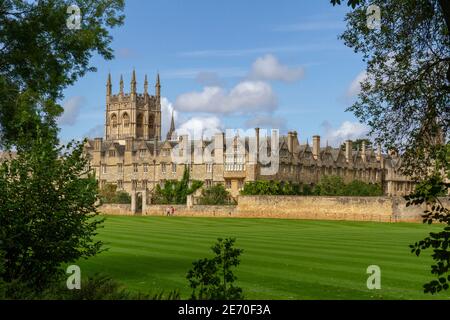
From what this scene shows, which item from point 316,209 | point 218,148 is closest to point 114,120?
point 218,148

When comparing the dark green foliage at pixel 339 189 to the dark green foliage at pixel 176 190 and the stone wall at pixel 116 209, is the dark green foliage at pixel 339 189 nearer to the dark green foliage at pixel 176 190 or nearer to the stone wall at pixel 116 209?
the dark green foliage at pixel 176 190

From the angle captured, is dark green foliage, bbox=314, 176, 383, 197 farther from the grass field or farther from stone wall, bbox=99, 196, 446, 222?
the grass field

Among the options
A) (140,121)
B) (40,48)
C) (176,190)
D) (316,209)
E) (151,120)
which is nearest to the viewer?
(40,48)

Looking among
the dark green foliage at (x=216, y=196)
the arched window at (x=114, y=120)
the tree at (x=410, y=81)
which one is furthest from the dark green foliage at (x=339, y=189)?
the tree at (x=410, y=81)

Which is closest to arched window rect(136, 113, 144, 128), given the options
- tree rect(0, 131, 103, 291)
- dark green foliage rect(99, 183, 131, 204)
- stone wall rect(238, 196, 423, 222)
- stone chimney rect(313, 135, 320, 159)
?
dark green foliage rect(99, 183, 131, 204)

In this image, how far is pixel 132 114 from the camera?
5202 inches

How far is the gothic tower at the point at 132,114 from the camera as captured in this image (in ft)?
435

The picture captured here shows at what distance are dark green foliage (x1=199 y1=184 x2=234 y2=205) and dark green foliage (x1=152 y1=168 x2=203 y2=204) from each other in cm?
276

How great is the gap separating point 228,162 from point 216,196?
806 centimetres

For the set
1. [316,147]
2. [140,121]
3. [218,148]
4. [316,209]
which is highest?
[140,121]

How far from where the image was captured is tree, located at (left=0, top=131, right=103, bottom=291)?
11727 mm

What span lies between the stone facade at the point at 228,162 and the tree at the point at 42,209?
193ft

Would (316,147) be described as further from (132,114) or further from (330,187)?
(132,114)
